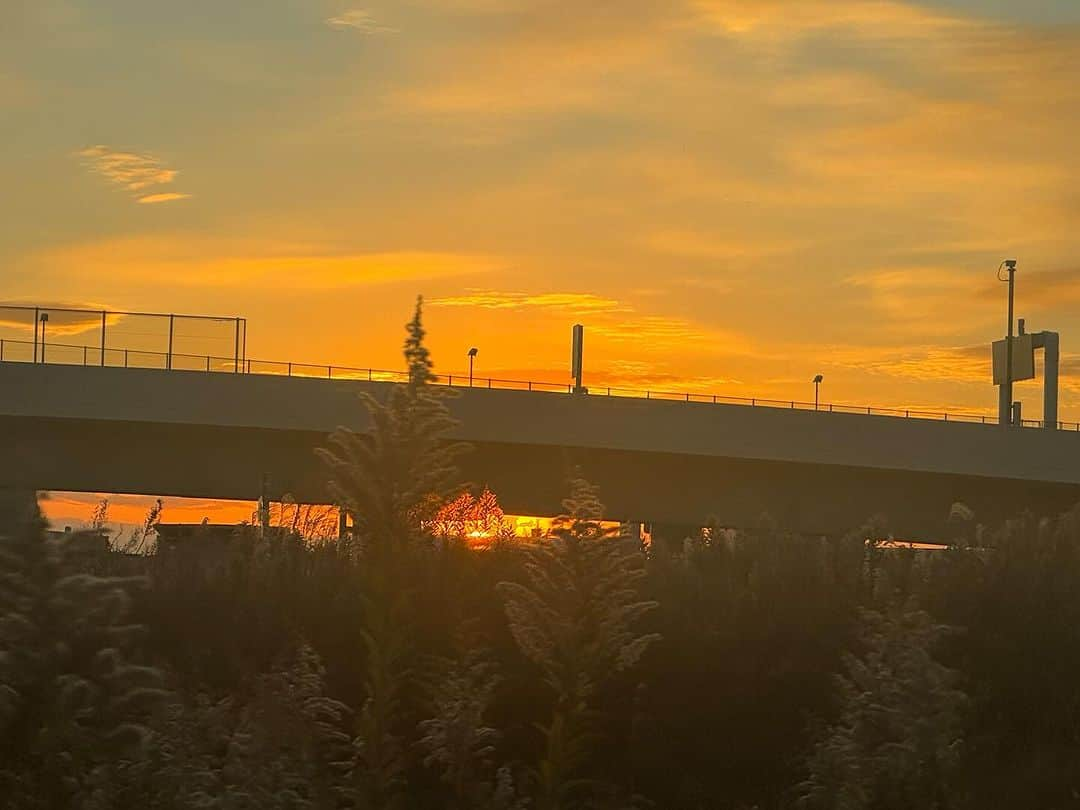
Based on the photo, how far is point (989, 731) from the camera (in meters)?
16.4

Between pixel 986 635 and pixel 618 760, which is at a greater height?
pixel 986 635

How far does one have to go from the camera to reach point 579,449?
190 ft

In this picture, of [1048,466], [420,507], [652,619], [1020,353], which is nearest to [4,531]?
[420,507]

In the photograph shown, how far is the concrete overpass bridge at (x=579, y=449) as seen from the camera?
55062 mm

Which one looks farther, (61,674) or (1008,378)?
(1008,378)

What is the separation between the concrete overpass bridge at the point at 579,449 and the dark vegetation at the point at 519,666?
34.2 m

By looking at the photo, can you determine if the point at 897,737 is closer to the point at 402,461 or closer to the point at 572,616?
the point at 572,616

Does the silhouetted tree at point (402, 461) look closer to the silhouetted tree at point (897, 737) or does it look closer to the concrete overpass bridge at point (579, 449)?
the silhouetted tree at point (897, 737)

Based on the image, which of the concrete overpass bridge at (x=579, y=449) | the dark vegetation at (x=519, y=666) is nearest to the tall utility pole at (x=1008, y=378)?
the concrete overpass bridge at (x=579, y=449)

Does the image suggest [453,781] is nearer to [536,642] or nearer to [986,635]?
[536,642]

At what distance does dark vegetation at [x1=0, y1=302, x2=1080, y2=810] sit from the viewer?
12.5 m

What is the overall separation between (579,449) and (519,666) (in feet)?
134

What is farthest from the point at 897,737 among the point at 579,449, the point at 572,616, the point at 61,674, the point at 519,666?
the point at 579,449

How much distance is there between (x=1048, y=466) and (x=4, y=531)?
53.8m
